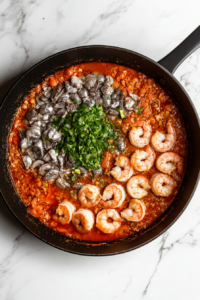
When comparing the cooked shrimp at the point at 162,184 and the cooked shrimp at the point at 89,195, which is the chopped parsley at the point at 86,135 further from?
the cooked shrimp at the point at 162,184

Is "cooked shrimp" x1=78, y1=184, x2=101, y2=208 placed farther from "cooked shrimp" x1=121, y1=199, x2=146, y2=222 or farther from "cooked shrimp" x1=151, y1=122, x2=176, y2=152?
"cooked shrimp" x1=151, y1=122, x2=176, y2=152

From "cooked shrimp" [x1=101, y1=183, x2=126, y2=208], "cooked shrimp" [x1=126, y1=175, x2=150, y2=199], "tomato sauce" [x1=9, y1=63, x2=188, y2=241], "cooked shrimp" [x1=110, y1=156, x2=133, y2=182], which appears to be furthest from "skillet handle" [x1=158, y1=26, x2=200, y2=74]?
"cooked shrimp" [x1=101, y1=183, x2=126, y2=208]

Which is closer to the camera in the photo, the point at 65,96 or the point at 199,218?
the point at 65,96

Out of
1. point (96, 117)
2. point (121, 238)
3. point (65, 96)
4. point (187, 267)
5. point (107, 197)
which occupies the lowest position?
point (187, 267)

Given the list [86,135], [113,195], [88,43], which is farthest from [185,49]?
[113,195]

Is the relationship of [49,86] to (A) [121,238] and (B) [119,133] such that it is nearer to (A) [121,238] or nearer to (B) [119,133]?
(B) [119,133]

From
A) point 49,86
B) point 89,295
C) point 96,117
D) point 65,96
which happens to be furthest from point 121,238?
point 49,86
